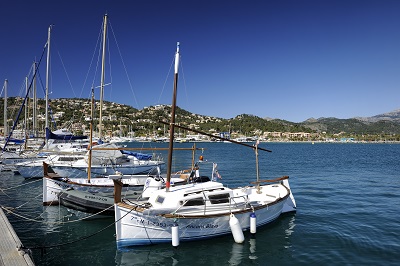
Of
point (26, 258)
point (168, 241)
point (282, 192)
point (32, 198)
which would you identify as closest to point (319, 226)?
point (282, 192)

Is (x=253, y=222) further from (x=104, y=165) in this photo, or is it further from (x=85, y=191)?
(x=104, y=165)

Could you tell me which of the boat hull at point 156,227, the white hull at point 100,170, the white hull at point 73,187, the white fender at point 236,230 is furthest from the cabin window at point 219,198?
the white hull at point 100,170

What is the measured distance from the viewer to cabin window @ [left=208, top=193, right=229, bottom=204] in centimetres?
1352

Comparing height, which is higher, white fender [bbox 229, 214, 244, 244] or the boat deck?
the boat deck

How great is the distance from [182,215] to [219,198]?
2170 millimetres

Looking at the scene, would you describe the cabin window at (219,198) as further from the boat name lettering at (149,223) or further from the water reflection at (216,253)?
the boat name lettering at (149,223)

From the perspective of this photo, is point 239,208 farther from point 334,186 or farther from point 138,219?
point 334,186

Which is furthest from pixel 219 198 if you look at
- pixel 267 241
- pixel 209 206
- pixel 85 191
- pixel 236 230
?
pixel 85 191

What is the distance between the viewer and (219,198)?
1372 cm

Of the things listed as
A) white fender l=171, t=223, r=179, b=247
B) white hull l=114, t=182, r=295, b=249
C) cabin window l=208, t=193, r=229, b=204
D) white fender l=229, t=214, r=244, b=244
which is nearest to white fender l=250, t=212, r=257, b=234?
white hull l=114, t=182, r=295, b=249

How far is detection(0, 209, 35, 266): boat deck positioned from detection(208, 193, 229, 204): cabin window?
7441 millimetres

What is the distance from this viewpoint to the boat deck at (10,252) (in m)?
8.27

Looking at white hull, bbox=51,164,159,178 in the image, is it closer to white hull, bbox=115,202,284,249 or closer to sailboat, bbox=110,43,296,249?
sailboat, bbox=110,43,296,249

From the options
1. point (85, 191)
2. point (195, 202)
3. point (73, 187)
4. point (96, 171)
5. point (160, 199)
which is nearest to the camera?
point (195, 202)
